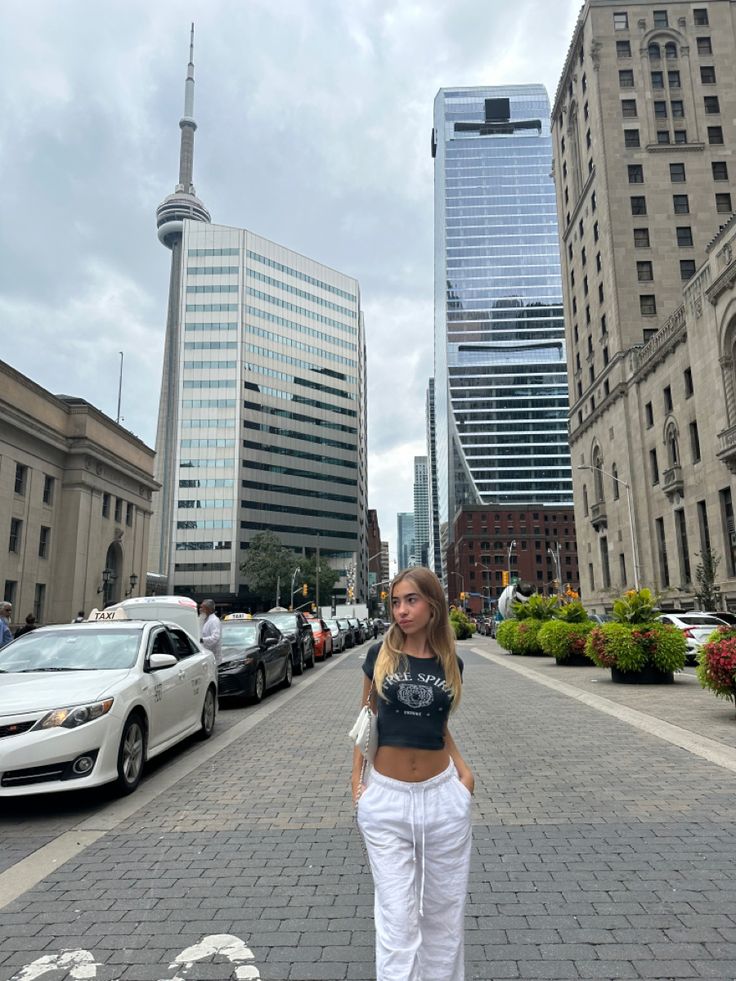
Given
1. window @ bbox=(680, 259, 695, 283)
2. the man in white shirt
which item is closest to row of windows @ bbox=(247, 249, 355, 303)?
window @ bbox=(680, 259, 695, 283)

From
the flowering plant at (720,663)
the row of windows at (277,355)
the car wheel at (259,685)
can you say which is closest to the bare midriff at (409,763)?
the flowering plant at (720,663)

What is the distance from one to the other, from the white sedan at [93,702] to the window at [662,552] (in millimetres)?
43754

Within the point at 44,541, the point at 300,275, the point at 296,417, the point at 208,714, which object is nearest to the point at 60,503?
the point at 44,541

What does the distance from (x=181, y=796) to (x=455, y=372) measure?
16754 centimetres

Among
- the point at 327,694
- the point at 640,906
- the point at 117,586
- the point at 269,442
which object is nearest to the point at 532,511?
the point at 269,442

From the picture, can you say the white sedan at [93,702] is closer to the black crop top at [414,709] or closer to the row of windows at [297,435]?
the black crop top at [414,709]

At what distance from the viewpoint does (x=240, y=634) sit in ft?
46.4

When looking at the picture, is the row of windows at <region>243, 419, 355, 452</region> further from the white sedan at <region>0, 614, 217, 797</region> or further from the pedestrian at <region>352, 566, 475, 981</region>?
the pedestrian at <region>352, 566, 475, 981</region>

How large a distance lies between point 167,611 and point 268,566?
72503 millimetres

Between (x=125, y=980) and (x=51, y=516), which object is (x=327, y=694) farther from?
(x=51, y=516)

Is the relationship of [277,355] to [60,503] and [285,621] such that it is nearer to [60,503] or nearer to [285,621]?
[60,503]

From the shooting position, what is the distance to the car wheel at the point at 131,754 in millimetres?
6234

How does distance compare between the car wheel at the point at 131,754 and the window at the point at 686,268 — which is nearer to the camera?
the car wheel at the point at 131,754

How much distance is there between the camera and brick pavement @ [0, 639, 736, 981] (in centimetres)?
324
